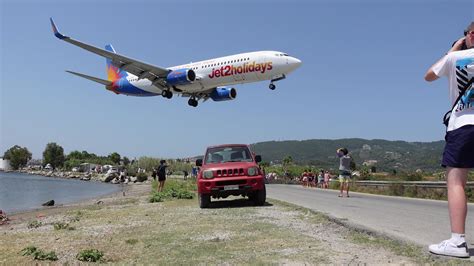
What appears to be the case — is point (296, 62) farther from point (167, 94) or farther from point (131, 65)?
point (131, 65)

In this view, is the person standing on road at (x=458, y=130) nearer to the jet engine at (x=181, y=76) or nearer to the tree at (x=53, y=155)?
the jet engine at (x=181, y=76)

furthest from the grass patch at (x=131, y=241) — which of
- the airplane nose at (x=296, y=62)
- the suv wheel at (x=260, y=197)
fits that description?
the airplane nose at (x=296, y=62)

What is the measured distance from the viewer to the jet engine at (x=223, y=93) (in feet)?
131

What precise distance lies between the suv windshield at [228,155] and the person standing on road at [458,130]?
7903 mm

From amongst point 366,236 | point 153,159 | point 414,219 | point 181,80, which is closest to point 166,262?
point 366,236

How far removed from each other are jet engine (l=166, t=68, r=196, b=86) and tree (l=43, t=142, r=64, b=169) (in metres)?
169

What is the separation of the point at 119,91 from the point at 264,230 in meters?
38.2

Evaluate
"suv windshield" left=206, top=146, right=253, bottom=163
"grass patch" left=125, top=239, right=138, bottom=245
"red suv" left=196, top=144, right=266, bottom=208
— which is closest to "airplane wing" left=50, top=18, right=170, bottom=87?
"suv windshield" left=206, top=146, right=253, bottom=163

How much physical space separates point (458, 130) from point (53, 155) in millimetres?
201602

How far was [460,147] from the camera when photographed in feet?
15.2

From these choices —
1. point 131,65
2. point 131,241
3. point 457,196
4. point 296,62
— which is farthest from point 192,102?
point 457,196

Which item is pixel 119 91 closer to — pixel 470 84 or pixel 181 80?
pixel 181 80

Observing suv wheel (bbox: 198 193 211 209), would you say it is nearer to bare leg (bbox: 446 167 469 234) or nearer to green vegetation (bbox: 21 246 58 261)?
green vegetation (bbox: 21 246 58 261)

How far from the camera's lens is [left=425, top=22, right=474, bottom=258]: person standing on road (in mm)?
4637
